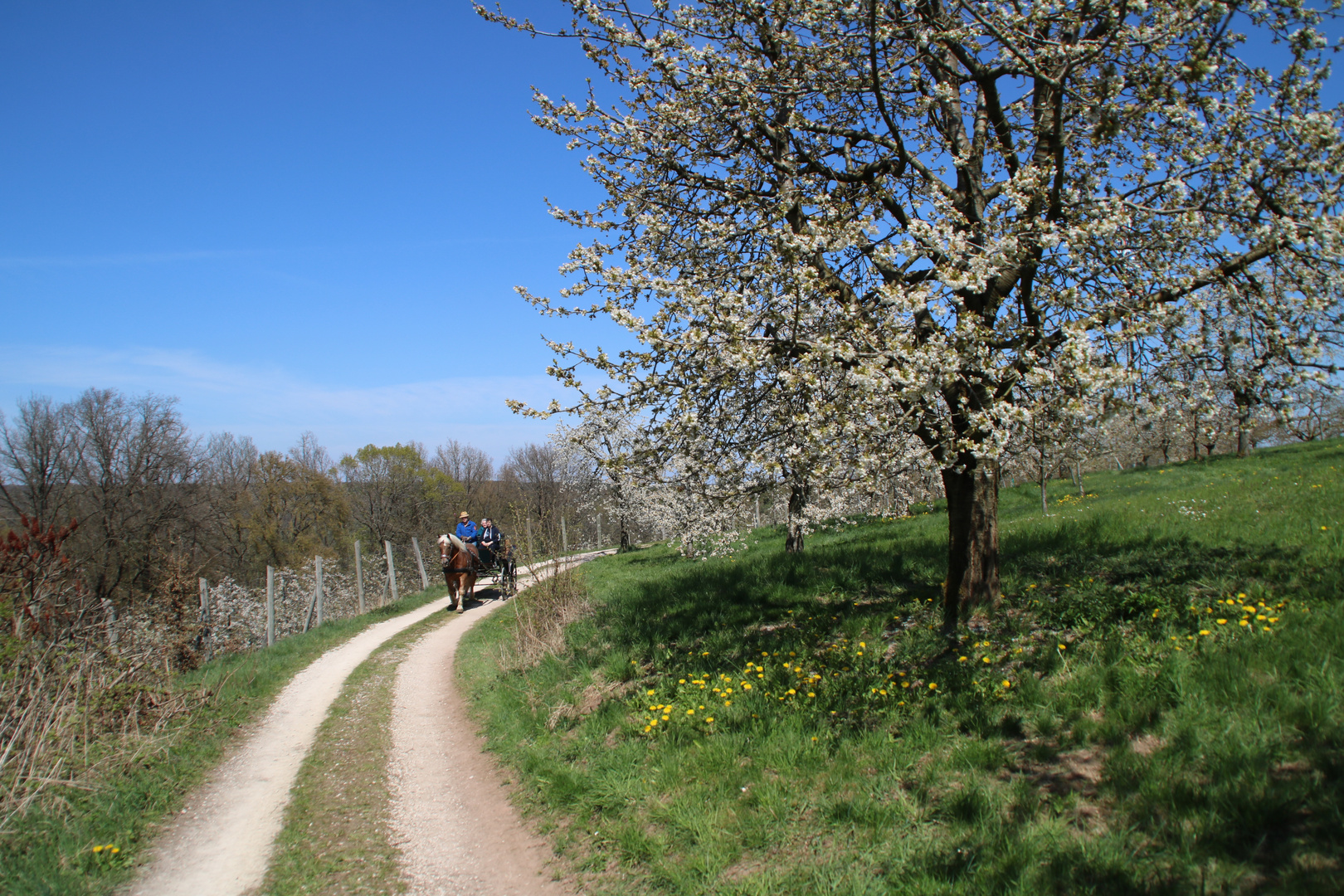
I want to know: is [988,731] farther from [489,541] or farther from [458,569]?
→ [489,541]

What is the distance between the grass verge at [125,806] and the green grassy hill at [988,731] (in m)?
2.89

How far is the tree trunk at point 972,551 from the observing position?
6.37m

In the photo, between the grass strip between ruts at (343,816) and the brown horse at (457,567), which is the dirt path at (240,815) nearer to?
the grass strip between ruts at (343,816)

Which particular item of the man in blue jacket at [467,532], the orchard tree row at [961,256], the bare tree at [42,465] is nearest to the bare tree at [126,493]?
the bare tree at [42,465]

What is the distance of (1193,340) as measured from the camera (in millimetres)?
5203

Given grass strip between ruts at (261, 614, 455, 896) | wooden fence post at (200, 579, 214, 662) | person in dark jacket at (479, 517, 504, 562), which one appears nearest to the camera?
grass strip between ruts at (261, 614, 455, 896)

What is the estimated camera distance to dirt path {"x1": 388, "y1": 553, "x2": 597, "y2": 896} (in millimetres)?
4570

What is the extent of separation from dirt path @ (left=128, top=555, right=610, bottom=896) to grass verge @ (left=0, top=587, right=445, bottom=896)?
0.20 meters

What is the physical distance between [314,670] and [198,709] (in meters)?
2.81

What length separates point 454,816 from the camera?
5590mm

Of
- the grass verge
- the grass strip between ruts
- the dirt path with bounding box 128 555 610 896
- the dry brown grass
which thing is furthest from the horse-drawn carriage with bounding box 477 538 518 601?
the grass strip between ruts

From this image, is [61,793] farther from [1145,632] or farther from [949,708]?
[1145,632]

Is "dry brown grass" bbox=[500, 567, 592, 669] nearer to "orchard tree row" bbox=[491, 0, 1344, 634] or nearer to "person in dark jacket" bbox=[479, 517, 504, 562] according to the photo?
"orchard tree row" bbox=[491, 0, 1344, 634]

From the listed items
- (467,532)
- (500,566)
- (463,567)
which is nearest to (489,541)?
(467,532)
